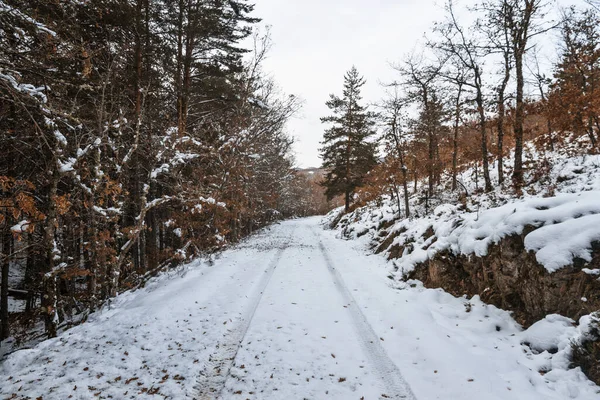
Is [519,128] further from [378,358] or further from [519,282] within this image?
[378,358]

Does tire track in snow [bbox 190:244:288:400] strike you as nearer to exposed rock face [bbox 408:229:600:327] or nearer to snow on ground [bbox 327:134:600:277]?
exposed rock face [bbox 408:229:600:327]

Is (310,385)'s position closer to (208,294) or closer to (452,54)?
(208,294)

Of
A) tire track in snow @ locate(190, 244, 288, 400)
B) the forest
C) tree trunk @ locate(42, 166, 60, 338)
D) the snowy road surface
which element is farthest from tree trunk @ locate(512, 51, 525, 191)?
tree trunk @ locate(42, 166, 60, 338)

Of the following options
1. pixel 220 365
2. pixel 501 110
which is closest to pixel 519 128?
pixel 501 110

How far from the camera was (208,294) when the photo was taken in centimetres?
743

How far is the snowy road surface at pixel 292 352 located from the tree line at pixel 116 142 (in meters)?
2.12

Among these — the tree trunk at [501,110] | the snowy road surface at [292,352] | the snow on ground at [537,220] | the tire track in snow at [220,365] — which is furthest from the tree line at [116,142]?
the tree trunk at [501,110]

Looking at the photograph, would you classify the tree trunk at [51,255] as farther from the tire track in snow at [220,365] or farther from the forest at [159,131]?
the tire track in snow at [220,365]

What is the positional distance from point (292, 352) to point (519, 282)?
4439mm

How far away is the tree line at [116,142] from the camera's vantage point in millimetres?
6395

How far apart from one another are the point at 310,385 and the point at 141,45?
11.6 meters

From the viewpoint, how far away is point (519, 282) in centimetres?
545

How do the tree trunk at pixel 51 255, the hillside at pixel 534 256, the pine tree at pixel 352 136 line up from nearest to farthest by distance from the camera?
the hillside at pixel 534 256 → the tree trunk at pixel 51 255 → the pine tree at pixel 352 136

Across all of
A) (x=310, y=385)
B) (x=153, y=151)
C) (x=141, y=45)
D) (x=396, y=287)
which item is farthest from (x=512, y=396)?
(x=141, y=45)
